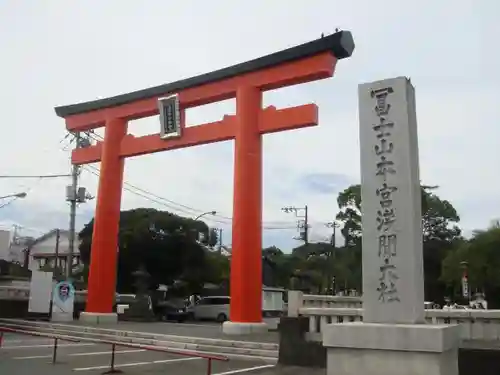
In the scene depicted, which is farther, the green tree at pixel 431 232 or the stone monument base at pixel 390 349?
the green tree at pixel 431 232

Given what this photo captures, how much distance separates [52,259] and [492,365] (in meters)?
53.4

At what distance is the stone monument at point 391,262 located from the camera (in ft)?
17.0

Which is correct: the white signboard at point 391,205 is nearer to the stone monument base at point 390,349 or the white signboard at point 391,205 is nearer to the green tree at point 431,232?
the stone monument base at point 390,349

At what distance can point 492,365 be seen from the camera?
7148 millimetres

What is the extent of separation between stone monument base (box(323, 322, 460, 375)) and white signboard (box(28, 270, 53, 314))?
17.2 metres

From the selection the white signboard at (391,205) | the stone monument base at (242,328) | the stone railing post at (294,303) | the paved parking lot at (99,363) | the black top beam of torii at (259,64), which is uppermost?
the black top beam of torii at (259,64)

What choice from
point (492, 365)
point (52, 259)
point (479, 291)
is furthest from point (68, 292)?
point (52, 259)

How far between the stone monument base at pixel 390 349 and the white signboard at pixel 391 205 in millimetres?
329

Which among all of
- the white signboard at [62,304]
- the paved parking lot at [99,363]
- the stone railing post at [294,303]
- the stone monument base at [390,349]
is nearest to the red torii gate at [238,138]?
the white signboard at [62,304]

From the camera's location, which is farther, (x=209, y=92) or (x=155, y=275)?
(x=155, y=275)

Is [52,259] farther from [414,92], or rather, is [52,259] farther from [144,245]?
[414,92]

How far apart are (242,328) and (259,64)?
26.4ft

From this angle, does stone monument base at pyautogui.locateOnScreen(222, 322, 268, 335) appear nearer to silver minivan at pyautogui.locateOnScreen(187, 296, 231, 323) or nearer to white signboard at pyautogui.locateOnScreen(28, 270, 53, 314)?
white signboard at pyautogui.locateOnScreen(28, 270, 53, 314)

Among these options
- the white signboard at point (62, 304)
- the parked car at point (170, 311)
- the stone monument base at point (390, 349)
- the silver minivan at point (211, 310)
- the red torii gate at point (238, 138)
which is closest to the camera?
the stone monument base at point (390, 349)
